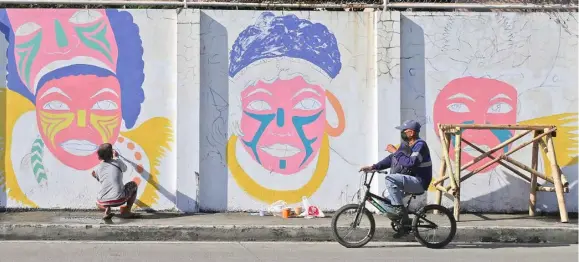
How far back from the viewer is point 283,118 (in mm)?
10195

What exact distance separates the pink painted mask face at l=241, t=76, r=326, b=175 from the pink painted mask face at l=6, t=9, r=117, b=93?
2141 millimetres

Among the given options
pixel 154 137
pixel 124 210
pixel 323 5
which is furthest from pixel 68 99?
pixel 323 5

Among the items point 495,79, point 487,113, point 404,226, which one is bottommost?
point 404,226

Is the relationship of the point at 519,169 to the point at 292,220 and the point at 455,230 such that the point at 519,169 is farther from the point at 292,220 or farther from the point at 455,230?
the point at 292,220

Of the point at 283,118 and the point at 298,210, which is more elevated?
the point at 283,118

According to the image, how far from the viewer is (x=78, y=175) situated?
400 inches

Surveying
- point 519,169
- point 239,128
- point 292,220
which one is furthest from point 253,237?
point 519,169

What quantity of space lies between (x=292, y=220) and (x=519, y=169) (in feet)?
11.4

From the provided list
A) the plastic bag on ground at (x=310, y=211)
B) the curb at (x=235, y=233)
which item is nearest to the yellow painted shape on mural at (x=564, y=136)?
the curb at (x=235, y=233)

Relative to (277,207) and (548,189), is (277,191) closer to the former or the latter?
(277,207)

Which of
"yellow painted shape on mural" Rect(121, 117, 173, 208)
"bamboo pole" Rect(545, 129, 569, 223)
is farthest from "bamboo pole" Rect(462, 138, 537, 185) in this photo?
"yellow painted shape on mural" Rect(121, 117, 173, 208)

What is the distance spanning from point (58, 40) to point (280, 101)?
3.34 m

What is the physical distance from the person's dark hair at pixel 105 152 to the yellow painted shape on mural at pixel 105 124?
0.56 m

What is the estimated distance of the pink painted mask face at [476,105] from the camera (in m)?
10.2
